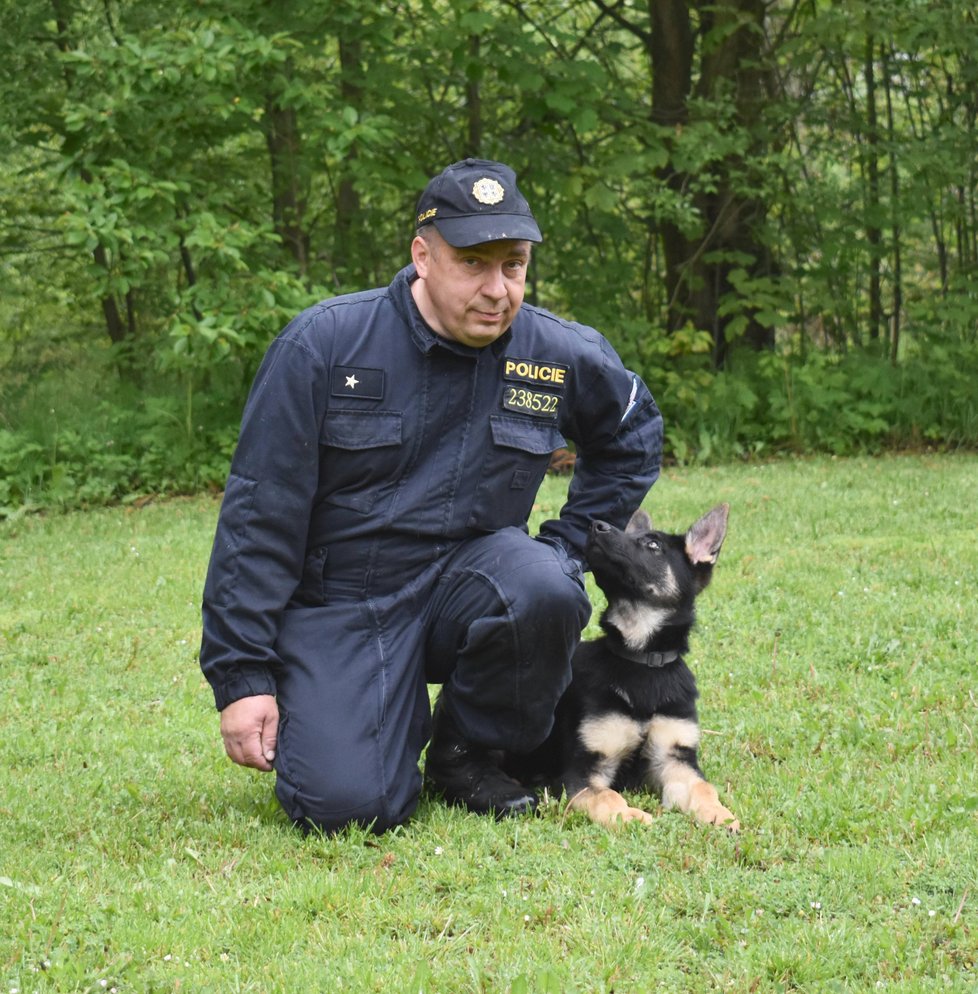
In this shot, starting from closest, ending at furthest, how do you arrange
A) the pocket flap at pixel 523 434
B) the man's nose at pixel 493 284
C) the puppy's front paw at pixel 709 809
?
the puppy's front paw at pixel 709 809, the man's nose at pixel 493 284, the pocket flap at pixel 523 434

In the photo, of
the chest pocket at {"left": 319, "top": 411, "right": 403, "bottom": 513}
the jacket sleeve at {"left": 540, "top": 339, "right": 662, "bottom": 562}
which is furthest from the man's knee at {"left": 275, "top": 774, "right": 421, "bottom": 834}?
the jacket sleeve at {"left": 540, "top": 339, "right": 662, "bottom": 562}

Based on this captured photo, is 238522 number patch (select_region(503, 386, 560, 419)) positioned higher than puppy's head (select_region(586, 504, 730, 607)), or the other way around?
238522 number patch (select_region(503, 386, 560, 419))

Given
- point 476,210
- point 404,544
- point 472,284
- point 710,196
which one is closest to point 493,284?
point 472,284

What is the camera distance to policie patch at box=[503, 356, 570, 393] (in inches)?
165

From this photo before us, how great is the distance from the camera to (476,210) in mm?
3854

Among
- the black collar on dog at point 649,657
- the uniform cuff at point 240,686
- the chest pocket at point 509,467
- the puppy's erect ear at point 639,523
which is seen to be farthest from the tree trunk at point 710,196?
the uniform cuff at point 240,686

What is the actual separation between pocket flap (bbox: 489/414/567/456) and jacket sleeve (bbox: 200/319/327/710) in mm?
578

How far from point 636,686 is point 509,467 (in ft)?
2.63

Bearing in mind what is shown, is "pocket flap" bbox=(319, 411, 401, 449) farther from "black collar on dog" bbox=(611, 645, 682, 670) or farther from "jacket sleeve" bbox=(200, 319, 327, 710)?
"black collar on dog" bbox=(611, 645, 682, 670)

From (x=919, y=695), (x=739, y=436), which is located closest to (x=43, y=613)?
(x=919, y=695)

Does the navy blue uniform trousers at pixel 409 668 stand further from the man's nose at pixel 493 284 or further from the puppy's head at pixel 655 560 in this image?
the man's nose at pixel 493 284

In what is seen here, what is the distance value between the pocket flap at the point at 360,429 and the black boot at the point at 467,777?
36.2 inches

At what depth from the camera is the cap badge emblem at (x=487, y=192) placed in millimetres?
3871

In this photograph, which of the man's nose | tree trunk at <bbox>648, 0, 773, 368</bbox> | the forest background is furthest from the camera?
tree trunk at <bbox>648, 0, 773, 368</bbox>
